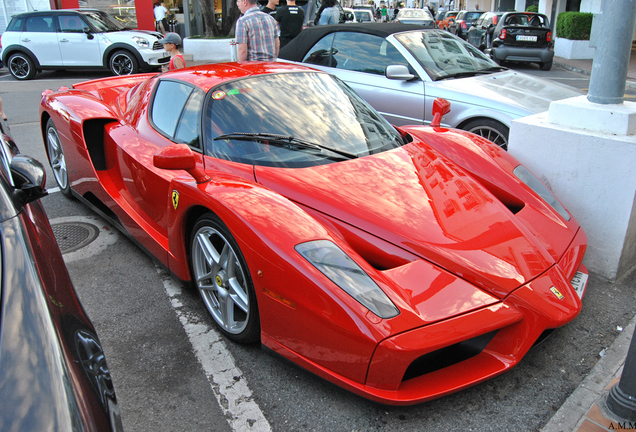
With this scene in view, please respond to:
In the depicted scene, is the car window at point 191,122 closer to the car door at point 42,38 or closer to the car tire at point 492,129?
the car tire at point 492,129

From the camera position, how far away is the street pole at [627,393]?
6.29ft

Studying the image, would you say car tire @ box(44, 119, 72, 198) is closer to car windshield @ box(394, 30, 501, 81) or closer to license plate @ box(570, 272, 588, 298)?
car windshield @ box(394, 30, 501, 81)

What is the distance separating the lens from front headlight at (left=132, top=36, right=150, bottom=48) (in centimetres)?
1237

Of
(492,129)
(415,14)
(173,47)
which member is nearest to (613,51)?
(492,129)

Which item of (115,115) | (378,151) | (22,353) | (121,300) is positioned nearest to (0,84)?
(115,115)

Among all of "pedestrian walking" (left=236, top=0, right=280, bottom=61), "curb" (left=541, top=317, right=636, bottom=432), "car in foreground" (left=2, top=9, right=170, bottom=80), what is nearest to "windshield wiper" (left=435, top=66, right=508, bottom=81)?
"pedestrian walking" (left=236, top=0, right=280, bottom=61)

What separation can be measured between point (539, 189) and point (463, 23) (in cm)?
2043

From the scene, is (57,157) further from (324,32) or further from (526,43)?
(526,43)

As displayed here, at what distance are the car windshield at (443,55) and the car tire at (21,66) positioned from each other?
11.2m

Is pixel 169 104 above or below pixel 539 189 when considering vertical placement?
above

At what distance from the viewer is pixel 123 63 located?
1252 centimetres

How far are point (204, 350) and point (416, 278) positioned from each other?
1167mm

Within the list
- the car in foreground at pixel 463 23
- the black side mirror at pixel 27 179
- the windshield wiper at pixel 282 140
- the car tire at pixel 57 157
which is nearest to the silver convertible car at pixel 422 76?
the windshield wiper at pixel 282 140

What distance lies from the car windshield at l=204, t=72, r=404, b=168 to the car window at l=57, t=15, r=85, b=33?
11.6m
